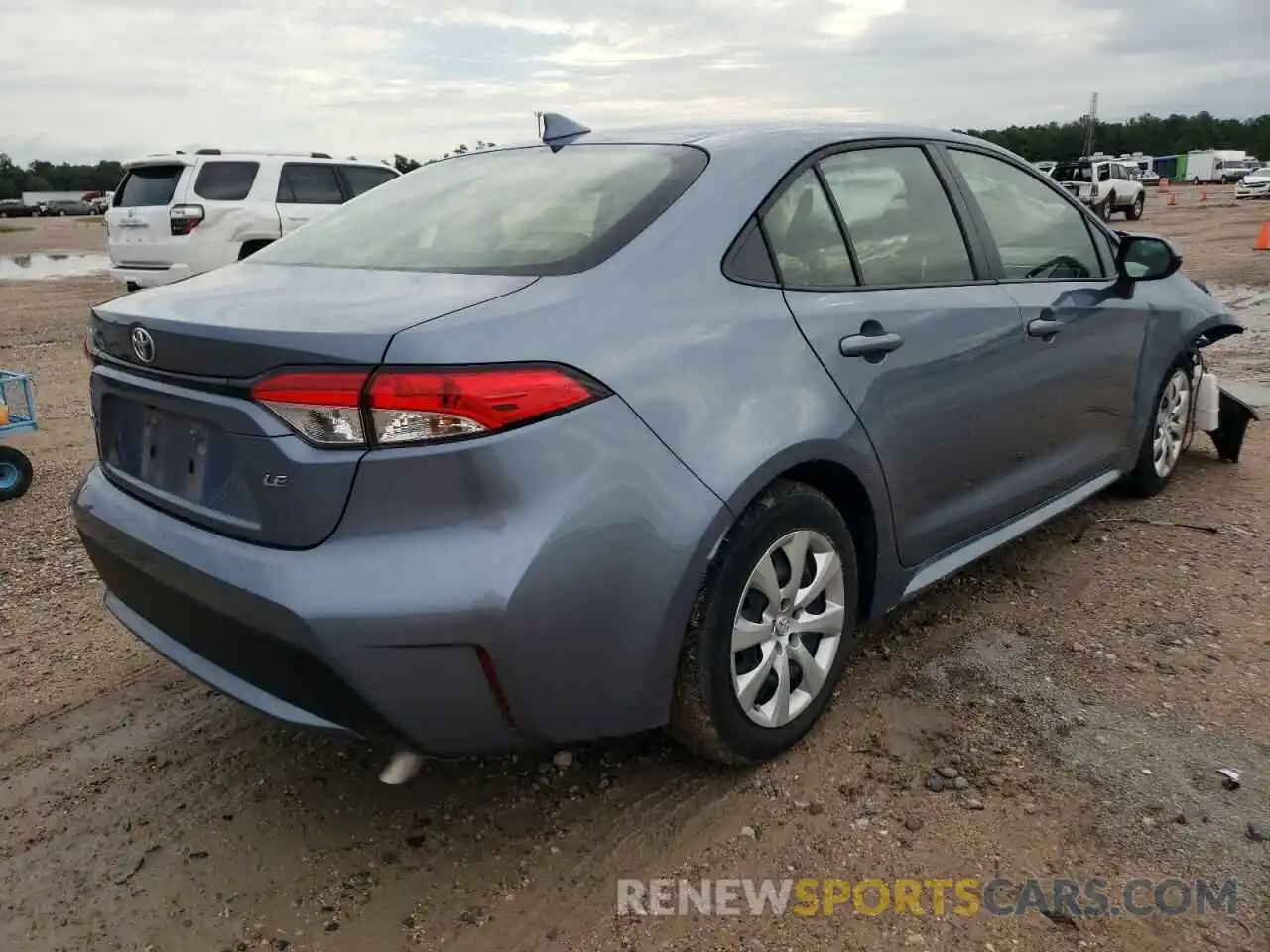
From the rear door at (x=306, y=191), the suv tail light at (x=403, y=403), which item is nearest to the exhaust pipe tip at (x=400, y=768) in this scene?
the suv tail light at (x=403, y=403)

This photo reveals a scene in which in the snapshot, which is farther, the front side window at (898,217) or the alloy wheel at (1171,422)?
the alloy wheel at (1171,422)

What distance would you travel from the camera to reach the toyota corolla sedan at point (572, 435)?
6.63 ft

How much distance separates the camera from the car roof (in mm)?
2846

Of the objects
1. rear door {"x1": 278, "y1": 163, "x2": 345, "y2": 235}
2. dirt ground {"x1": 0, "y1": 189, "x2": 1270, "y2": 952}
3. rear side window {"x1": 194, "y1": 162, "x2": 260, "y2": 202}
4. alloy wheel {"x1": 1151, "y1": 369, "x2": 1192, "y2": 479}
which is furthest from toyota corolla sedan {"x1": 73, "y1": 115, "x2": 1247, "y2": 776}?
rear door {"x1": 278, "y1": 163, "x2": 345, "y2": 235}

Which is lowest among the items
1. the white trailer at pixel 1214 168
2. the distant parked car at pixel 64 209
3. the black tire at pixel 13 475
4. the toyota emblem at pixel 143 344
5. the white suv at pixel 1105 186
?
the black tire at pixel 13 475

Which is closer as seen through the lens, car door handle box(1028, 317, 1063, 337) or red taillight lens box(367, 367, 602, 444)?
red taillight lens box(367, 367, 602, 444)

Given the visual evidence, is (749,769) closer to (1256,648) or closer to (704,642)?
(704,642)

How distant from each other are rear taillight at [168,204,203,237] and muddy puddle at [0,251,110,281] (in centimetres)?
1087

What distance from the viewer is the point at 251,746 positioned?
2914 millimetres

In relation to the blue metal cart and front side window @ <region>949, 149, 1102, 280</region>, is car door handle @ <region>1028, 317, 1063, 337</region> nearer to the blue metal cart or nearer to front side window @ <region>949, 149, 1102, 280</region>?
front side window @ <region>949, 149, 1102, 280</region>

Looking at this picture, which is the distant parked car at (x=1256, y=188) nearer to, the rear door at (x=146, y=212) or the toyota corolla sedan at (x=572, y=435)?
the rear door at (x=146, y=212)

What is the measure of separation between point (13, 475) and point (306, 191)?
788 cm

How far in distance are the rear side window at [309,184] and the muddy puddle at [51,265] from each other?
10.8 m

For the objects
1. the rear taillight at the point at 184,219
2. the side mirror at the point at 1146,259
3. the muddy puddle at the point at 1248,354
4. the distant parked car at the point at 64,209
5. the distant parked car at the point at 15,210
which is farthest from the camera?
the distant parked car at the point at 15,210
